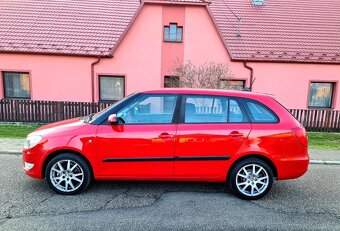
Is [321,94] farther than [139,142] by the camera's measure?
Result: Yes

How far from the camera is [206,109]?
3.94 meters

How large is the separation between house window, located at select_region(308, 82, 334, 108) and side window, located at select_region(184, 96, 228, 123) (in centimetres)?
955

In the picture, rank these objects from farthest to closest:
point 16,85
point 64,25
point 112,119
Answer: point 64,25 < point 16,85 < point 112,119

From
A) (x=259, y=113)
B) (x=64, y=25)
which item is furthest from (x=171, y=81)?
(x=259, y=113)

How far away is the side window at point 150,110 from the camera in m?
3.88

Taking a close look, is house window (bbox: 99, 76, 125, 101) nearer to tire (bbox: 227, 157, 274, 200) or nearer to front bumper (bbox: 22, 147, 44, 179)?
front bumper (bbox: 22, 147, 44, 179)

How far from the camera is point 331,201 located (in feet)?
13.0

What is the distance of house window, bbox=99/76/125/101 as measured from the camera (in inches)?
448

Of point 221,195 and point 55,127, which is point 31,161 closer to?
point 55,127

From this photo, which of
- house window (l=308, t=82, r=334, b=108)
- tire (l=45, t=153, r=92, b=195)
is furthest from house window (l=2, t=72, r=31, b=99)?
house window (l=308, t=82, r=334, b=108)

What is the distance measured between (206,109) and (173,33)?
7959mm

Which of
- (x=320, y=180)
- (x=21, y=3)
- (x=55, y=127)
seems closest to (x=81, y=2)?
(x=21, y=3)

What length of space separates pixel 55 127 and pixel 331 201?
4413 mm

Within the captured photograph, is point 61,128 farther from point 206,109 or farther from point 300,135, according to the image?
point 300,135
